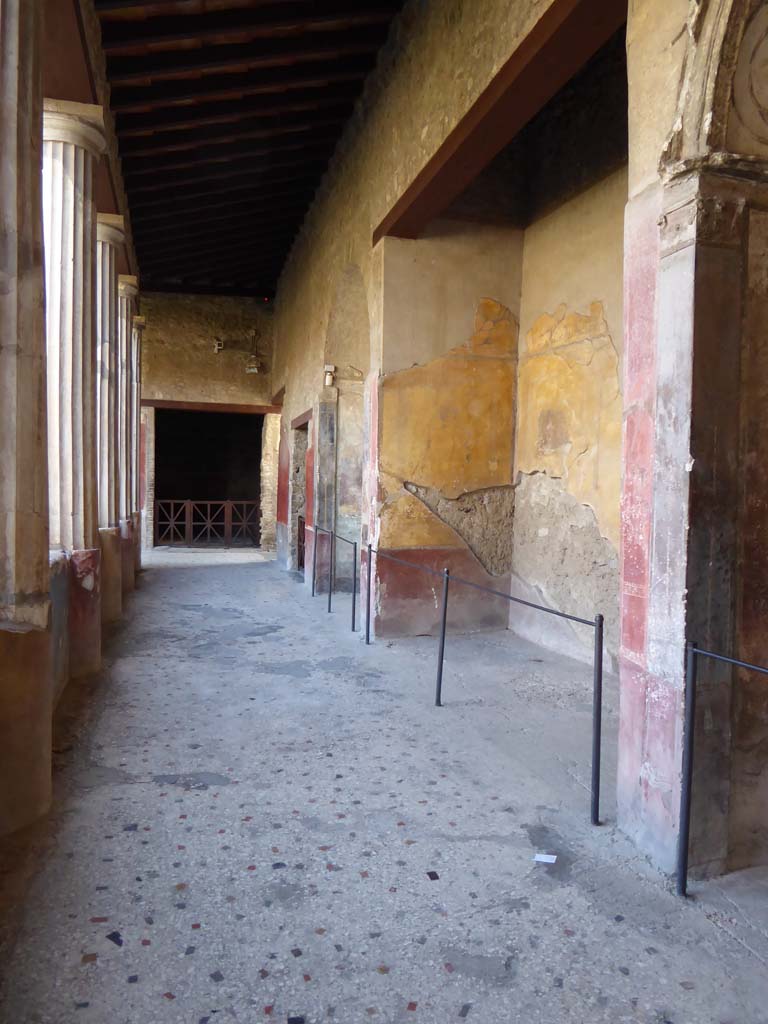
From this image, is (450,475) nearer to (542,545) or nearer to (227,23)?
(542,545)

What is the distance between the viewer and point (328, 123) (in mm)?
7496

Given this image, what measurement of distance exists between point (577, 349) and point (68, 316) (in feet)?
12.3

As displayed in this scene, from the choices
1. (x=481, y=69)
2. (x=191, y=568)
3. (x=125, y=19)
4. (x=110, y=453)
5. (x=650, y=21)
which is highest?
(x=125, y=19)

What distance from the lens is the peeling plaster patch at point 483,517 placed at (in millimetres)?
6316

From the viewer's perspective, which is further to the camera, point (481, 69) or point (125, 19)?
point (125, 19)

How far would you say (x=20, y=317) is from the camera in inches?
110

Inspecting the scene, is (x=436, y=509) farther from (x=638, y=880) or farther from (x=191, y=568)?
(x=191, y=568)

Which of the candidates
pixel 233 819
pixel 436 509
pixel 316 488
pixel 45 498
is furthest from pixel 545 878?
pixel 316 488

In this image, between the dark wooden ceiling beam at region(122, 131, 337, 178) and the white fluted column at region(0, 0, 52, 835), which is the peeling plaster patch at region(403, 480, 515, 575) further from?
the dark wooden ceiling beam at region(122, 131, 337, 178)

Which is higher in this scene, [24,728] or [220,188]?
[220,188]

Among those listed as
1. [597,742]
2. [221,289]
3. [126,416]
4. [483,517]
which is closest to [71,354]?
[483,517]

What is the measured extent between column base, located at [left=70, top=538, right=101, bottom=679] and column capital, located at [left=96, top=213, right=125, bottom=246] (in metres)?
3.54

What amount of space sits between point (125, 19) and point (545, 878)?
6334 millimetres

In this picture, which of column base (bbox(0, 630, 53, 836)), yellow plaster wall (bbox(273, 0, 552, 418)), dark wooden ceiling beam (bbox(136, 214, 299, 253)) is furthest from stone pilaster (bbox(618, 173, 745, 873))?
dark wooden ceiling beam (bbox(136, 214, 299, 253))
